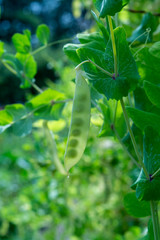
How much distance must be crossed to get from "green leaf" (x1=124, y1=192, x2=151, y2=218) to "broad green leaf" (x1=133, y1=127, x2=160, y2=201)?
0.14ft

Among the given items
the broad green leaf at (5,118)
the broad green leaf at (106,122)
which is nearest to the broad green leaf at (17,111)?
the broad green leaf at (5,118)

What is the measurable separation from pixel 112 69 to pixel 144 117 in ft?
0.13

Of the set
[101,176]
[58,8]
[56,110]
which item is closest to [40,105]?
[56,110]

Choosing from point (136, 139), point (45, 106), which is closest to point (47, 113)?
point (45, 106)

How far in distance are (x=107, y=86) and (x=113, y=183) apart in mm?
689

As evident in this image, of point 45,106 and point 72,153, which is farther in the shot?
point 45,106

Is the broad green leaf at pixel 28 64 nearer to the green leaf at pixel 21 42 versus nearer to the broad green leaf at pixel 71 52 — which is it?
the green leaf at pixel 21 42

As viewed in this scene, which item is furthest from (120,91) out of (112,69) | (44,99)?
(44,99)

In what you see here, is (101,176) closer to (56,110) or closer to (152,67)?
(56,110)

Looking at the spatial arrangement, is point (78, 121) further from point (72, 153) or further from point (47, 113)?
point (47, 113)

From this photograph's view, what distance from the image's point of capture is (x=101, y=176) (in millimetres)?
917

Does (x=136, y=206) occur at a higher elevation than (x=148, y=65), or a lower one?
lower

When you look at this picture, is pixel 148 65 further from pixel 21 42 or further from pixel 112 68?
pixel 21 42

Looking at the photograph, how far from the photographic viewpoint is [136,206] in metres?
0.25
